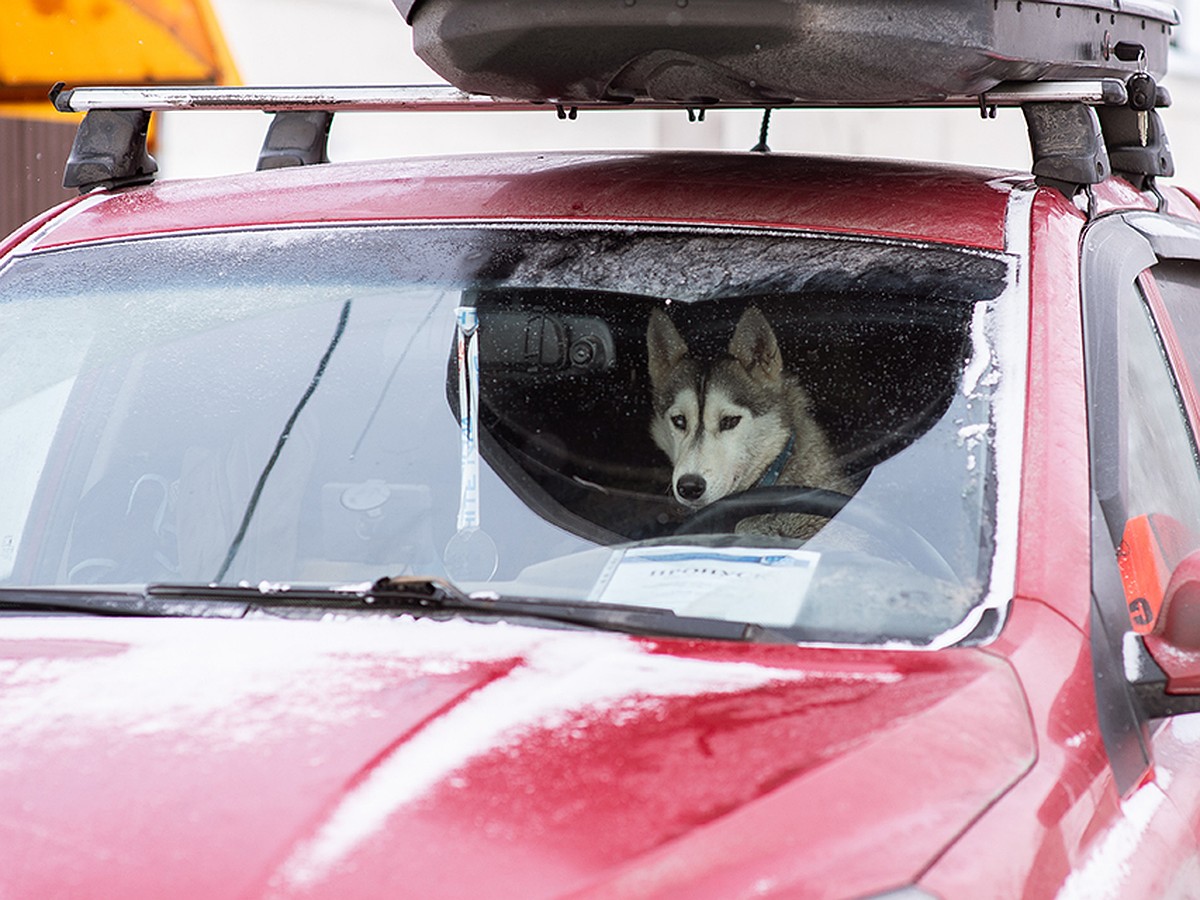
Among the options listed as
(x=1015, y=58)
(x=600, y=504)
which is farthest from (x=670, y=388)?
(x=1015, y=58)

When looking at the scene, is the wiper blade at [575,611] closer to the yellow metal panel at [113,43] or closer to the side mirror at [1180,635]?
the side mirror at [1180,635]

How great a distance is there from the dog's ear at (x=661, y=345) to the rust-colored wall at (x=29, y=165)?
372 inches

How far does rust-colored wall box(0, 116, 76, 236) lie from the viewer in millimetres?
11086

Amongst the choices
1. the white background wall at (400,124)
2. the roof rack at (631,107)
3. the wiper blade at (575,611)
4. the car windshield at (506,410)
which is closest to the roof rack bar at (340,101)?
the roof rack at (631,107)

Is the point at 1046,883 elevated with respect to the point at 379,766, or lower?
lower

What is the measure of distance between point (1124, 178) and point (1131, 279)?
2.41 feet

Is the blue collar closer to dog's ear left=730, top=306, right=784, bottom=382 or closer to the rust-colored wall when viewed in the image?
dog's ear left=730, top=306, right=784, bottom=382

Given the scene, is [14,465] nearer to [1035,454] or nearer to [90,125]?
[90,125]

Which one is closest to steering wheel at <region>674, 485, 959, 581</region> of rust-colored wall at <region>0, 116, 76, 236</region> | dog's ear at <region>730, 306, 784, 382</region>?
dog's ear at <region>730, 306, 784, 382</region>

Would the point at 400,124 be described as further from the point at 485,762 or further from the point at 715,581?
the point at 485,762

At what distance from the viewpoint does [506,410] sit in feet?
8.20

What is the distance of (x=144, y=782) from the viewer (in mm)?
1597

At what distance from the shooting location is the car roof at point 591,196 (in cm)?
252

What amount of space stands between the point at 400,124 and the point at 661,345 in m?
11.1
